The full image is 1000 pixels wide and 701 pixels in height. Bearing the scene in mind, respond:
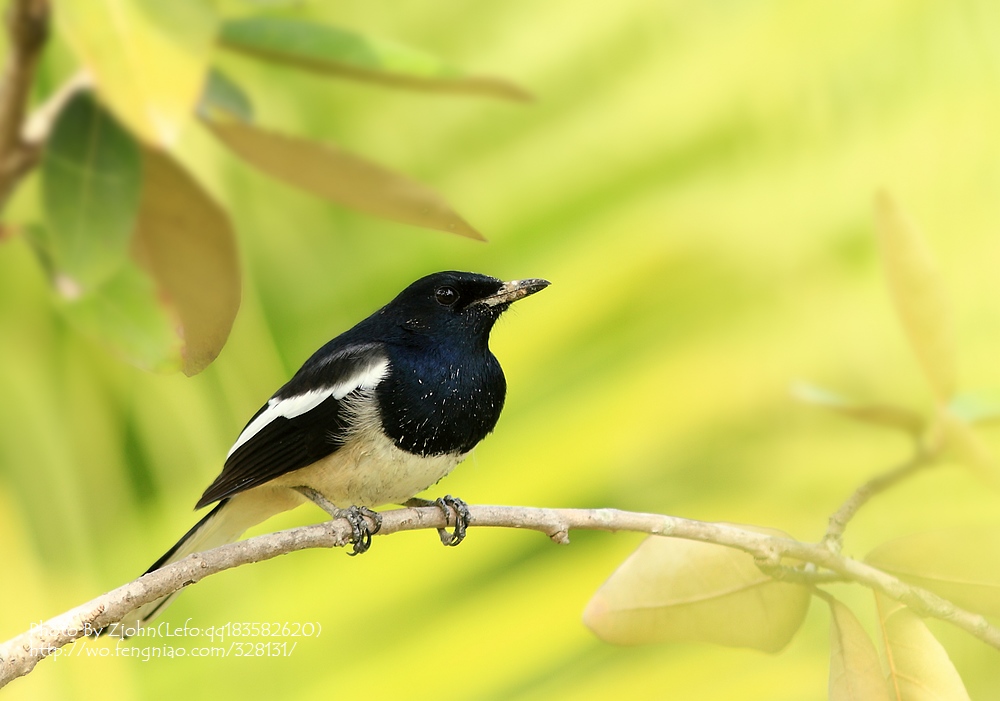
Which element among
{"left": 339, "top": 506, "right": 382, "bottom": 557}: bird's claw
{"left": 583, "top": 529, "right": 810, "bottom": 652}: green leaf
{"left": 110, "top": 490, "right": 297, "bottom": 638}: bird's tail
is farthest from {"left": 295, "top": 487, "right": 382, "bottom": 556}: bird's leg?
{"left": 583, "top": 529, "right": 810, "bottom": 652}: green leaf

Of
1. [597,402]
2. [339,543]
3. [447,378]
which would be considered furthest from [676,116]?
[339,543]

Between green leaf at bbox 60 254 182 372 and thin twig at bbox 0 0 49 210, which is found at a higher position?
thin twig at bbox 0 0 49 210

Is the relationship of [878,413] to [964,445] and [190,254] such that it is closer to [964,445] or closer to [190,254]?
Result: [964,445]

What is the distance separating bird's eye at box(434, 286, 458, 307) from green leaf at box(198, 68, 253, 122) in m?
0.74

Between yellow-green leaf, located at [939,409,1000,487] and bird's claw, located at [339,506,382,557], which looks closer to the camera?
yellow-green leaf, located at [939,409,1000,487]

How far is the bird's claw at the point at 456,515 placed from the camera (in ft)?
3.60

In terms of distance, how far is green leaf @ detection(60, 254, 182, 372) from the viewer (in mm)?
326

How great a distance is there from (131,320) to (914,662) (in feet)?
2.02

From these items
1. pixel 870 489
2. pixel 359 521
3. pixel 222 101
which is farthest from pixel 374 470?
pixel 222 101

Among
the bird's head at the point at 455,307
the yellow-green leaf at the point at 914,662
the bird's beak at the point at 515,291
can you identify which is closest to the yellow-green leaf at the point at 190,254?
the yellow-green leaf at the point at 914,662

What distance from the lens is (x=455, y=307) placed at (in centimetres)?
116

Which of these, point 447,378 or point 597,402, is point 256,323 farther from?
point 597,402

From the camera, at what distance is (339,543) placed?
0.89 m

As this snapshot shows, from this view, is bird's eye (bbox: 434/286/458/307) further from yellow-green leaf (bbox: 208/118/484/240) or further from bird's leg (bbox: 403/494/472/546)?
yellow-green leaf (bbox: 208/118/484/240)
